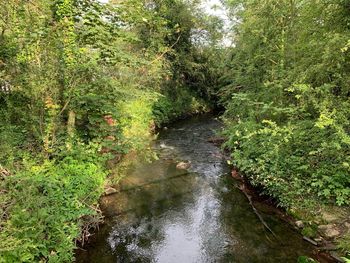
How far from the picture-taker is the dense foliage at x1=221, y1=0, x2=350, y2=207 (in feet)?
25.0

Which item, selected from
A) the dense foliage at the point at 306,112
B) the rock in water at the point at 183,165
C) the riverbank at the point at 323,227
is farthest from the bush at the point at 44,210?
the rock in water at the point at 183,165

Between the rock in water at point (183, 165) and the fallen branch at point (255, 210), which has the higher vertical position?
the fallen branch at point (255, 210)

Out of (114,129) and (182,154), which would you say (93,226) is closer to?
(114,129)

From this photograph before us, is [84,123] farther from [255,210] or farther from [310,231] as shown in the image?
[310,231]

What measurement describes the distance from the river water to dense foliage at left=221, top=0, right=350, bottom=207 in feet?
3.82

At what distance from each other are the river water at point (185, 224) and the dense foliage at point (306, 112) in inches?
45.9

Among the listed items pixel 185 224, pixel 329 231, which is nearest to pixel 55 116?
pixel 185 224

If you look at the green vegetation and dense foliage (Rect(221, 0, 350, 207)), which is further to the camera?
dense foliage (Rect(221, 0, 350, 207))

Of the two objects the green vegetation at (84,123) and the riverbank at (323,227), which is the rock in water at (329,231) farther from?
the green vegetation at (84,123)

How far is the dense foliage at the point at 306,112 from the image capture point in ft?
25.0

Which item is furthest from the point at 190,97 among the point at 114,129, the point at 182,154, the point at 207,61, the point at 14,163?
the point at 14,163

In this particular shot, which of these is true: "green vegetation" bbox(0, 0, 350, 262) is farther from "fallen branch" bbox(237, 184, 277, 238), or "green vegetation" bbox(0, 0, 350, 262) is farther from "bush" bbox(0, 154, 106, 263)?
"fallen branch" bbox(237, 184, 277, 238)

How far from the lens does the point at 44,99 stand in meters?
7.43

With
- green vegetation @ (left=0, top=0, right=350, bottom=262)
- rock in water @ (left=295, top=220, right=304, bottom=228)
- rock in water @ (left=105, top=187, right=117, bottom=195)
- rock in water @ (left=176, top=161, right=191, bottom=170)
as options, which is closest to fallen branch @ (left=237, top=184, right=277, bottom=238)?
green vegetation @ (left=0, top=0, right=350, bottom=262)
